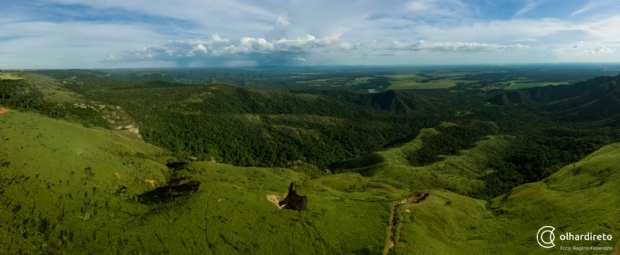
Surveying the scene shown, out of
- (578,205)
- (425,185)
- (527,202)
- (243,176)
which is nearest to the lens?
(578,205)

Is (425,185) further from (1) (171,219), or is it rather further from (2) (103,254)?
(2) (103,254)

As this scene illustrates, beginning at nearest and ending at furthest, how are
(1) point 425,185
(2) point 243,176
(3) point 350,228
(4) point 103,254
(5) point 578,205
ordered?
(4) point 103,254
(3) point 350,228
(5) point 578,205
(2) point 243,176
(1) point 425,185

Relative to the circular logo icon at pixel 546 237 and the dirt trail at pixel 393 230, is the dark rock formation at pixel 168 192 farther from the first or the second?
the circular logo icon at pixel 546 237

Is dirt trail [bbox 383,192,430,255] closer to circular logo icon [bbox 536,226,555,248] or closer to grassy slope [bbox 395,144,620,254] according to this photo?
grassy slope [bbox 395,144,620,254]

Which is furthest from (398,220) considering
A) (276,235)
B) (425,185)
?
(425,185)

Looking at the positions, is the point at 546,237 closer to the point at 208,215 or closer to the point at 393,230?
the point at 393,230

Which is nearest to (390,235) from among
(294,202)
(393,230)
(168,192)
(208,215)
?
(393,230)

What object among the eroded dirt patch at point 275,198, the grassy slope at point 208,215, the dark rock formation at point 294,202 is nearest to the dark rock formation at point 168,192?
the grassy slope at point 208,215
